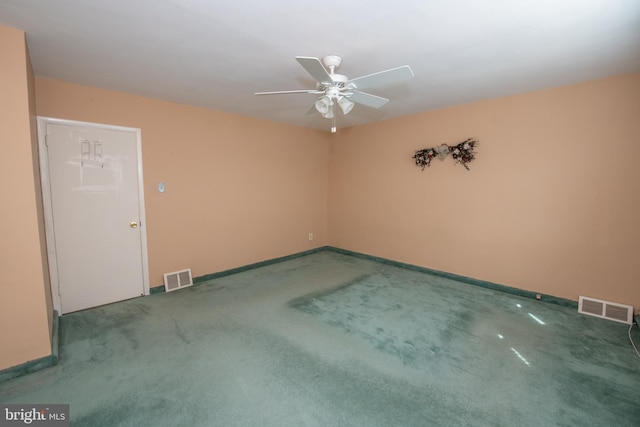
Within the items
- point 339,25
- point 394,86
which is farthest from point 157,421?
point 394,86

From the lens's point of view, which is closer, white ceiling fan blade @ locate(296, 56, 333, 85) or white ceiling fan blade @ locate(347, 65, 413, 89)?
white ceiling fan blade @ locate(296, 56, 333, 85)

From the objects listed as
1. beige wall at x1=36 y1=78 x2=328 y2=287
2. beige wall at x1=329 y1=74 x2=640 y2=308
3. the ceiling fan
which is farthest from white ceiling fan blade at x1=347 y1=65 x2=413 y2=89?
beige wall at x1=36 y1=78 x2=328 y2=287

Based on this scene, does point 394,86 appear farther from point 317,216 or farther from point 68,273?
point 68,273

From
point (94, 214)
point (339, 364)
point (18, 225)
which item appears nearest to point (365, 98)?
point (339, 364)

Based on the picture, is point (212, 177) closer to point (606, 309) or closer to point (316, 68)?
point (316, 68)

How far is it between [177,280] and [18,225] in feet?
6.64

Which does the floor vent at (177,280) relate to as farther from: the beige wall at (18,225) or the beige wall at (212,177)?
the beige wall at (18,225)

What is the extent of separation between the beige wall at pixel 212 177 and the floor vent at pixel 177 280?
0.08 metres

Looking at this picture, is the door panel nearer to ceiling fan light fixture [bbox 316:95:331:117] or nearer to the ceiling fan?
the ceiling fan

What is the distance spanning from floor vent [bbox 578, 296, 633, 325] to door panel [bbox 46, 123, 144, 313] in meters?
5.40

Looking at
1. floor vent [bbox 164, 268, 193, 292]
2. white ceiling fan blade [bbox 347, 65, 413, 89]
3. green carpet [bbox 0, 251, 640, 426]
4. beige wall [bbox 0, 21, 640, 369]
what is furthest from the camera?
floor vent [bbox 164, 268, 193, 292]

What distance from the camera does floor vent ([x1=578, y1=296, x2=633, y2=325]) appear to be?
299cm

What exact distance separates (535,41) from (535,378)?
8.66 feet

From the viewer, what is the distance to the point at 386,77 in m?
2.13
